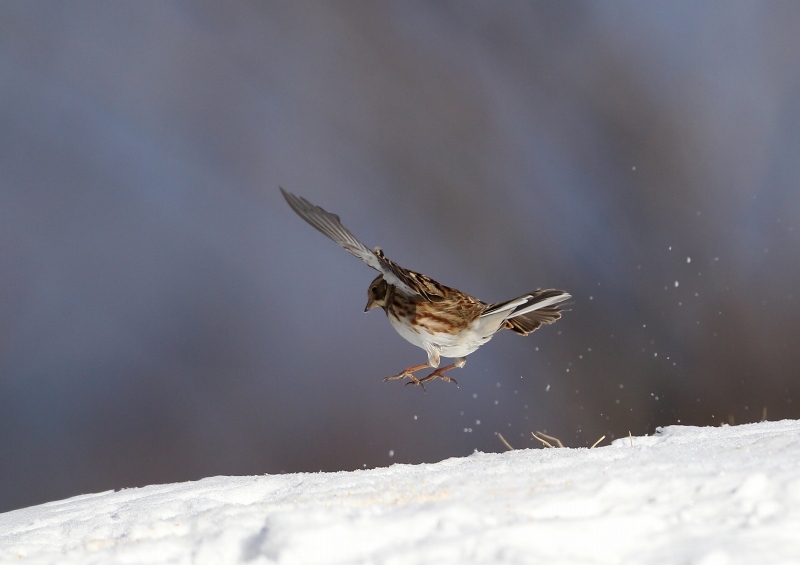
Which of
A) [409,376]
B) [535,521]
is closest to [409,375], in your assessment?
[409,376]

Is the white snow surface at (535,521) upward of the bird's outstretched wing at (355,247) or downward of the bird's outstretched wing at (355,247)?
downward

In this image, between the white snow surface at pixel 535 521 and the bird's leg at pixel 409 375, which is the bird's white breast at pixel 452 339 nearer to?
the bird's leg at pixel 409 375

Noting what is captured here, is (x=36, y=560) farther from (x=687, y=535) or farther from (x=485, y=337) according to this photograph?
(x=485, y=337)

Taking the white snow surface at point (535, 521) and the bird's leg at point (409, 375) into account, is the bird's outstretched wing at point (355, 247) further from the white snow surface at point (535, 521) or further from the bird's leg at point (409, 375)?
the white snow surface at point (535, 521)

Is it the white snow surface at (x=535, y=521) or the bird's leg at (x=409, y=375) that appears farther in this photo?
the bird's leg at (x=409, y=375)

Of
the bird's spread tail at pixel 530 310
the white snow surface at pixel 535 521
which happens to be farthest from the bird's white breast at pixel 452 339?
the white snow surface at pixel 535 521

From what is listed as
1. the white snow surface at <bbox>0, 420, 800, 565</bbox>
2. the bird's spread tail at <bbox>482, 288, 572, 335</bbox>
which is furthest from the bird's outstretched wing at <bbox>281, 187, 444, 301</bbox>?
the white snow surface at <bbox>0, 420, 800, 565</bbox>

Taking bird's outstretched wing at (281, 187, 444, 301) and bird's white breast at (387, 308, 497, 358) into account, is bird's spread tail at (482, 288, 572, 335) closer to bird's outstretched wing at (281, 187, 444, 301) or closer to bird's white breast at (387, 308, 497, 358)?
bird's white breast at (387, 308, 497, 358)

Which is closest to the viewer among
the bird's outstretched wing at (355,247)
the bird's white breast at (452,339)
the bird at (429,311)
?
the bird's outstretched wing at (355,247)

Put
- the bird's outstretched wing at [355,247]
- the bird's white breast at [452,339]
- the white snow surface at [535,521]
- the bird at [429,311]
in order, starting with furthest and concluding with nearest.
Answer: the bird's white breast at [452,339] < the bird at [429,311] < the bird's outstretched wing at [355,247] < the white snow surface at [535,521]
